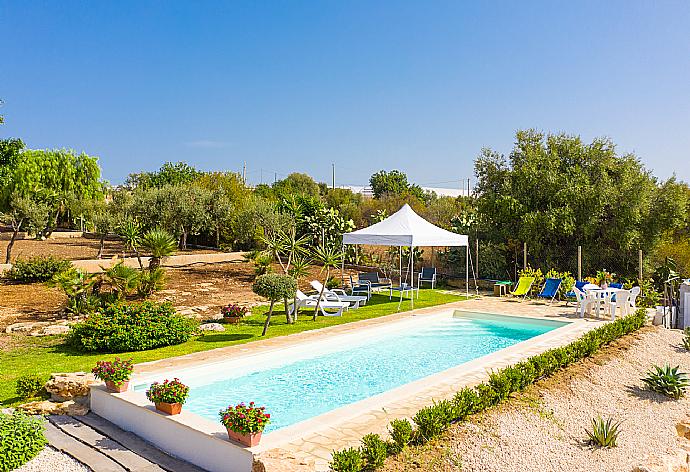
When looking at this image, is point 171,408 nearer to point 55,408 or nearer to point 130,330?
point 55,408

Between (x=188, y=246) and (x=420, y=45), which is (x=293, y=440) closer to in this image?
(x=420, y=45)

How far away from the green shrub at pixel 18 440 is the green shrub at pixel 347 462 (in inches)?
122

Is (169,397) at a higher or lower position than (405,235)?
lower

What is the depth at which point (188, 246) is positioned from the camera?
30.2m

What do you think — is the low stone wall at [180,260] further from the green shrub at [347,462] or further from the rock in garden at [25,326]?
the green shrub at [347,462]

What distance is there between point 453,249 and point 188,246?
52.9 ft

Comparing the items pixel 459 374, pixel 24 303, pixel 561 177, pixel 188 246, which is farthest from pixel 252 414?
pixel 188 246

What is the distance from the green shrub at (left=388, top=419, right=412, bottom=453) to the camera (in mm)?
5152

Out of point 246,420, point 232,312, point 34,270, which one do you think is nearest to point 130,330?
point 232,312

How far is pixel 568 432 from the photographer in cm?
650

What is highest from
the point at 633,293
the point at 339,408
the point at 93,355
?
the point at 633,293

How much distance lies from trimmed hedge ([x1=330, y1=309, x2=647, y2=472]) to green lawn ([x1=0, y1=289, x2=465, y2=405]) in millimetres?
5013

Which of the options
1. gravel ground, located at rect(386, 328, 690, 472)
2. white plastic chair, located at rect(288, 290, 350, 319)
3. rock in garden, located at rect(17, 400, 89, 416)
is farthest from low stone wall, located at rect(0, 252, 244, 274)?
gravel ground, located at rect(386, 328, 690, 472)

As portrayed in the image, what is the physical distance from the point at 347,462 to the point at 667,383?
6179 millimetres
